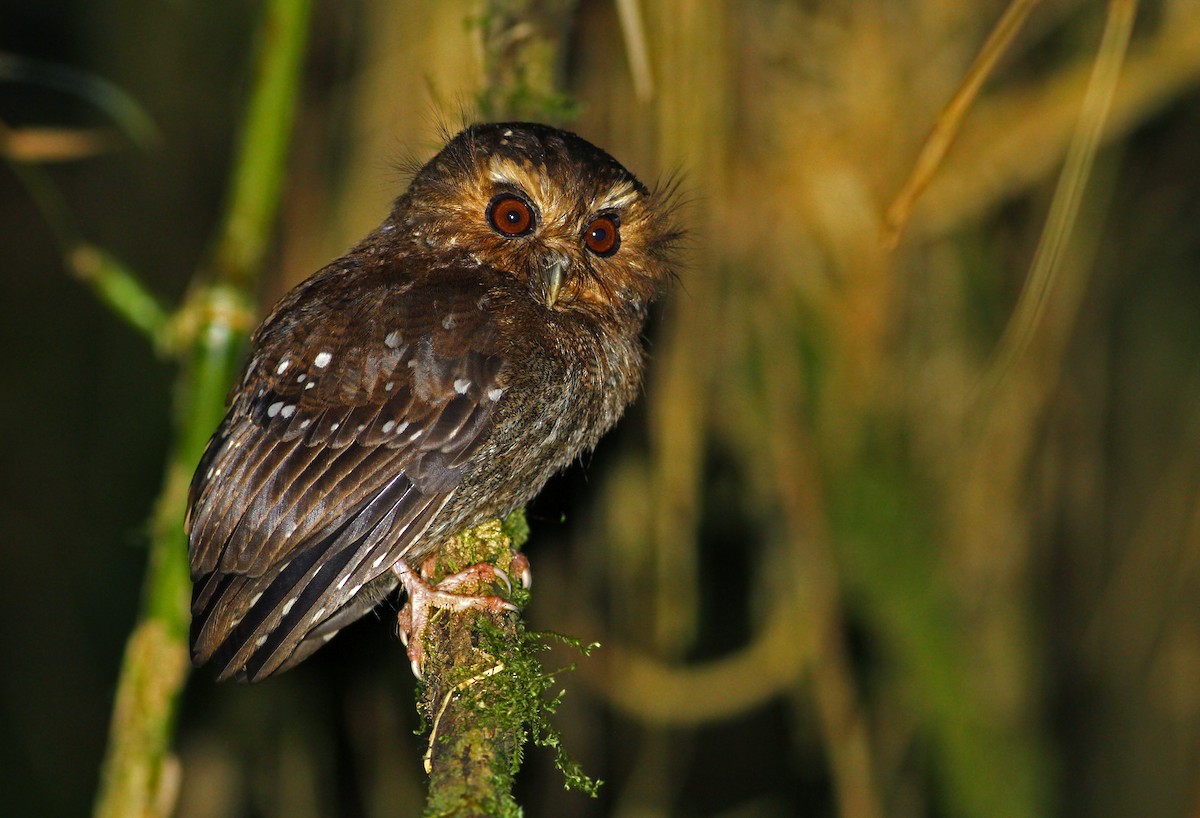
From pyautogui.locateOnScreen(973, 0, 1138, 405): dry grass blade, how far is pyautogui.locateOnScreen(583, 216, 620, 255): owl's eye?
0.95 meters

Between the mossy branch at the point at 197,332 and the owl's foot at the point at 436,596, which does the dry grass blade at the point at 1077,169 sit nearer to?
the owl's foot at the point at 436,596

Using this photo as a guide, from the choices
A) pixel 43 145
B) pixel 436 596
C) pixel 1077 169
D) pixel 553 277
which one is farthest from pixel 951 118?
pixel 43 145

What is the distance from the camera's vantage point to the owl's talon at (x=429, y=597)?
2.07 meters

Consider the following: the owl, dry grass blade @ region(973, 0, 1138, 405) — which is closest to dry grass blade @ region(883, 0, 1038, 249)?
dry grass blade @ region(973, 0, 1138, 405)

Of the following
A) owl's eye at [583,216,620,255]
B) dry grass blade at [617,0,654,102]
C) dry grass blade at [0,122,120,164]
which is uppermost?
dry grass blade at [0,122,120,164]

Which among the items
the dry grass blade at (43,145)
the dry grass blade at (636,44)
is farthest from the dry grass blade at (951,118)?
the dry grass blade at (43,145)

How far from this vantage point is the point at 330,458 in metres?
2.17

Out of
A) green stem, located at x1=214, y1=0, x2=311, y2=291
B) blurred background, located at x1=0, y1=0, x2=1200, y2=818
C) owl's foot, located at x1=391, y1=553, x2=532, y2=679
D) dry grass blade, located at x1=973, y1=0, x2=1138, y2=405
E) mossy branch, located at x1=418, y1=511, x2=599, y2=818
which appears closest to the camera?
mossy branch, located at x1=418, y1=511, x2=599, y2=818

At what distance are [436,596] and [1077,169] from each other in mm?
1342

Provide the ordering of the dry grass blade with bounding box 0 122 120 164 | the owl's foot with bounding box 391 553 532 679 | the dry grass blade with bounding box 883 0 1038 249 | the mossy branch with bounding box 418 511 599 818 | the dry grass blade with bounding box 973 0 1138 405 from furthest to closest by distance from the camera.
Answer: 1. the dry grass blade with bounding box 0 122 120 164
2. the owl's foot with bounding box 391 553 532 679
3. the dry grass blade with bounding box 973 0 1138 405
4. the dry grass blade with bounding box 883 0 1038 249
5. the mossy branch with bounding box 418 511 599 818

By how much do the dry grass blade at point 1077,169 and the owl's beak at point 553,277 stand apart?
0.92m

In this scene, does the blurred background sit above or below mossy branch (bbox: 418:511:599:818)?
above

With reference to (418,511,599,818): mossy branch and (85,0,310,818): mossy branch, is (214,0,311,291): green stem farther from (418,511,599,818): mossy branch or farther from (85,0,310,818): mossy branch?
(418,511,599,818): mossy branch

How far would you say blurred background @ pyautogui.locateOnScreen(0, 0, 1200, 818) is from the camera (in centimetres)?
255
